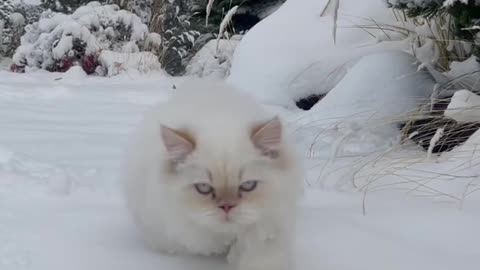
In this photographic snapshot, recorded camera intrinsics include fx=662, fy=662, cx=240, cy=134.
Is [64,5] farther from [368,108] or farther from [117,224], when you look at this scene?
[117,224]

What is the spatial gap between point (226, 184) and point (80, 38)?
4802mm

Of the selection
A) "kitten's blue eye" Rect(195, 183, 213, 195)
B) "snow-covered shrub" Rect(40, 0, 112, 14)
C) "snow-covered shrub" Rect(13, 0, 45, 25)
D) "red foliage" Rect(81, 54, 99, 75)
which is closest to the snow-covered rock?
"kitten's blue eye" Rect(195, 183, 213, 195)

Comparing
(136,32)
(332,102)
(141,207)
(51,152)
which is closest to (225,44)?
(136,32)

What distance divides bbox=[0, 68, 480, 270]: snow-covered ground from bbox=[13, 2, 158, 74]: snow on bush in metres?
3.22

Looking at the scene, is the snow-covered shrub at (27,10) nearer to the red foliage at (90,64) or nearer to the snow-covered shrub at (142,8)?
the snow-covered shrub at (142,8)

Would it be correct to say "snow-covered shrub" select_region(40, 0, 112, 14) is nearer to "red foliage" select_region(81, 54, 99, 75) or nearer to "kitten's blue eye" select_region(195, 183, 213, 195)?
"red foliage" select_region(81, 54, 99, 75)

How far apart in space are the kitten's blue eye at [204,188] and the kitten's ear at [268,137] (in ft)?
0.37

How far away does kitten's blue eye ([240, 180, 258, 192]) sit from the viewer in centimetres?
112

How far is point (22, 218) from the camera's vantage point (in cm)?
148

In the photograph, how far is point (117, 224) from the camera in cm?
150

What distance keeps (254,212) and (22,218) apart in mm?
632

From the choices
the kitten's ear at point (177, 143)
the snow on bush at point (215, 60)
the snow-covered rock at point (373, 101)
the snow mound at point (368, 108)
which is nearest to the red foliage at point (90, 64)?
the snow on bush at point (215, 60)

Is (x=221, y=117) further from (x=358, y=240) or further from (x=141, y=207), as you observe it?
(x=358, y=240)

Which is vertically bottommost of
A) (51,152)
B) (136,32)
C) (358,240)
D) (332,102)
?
(136,32)
